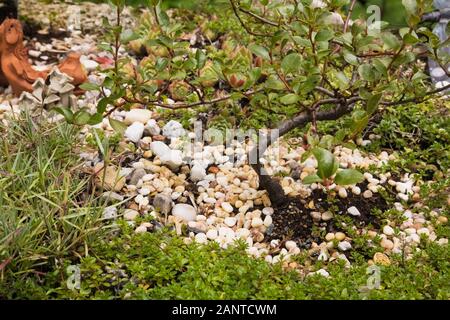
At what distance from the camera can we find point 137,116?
3414mm

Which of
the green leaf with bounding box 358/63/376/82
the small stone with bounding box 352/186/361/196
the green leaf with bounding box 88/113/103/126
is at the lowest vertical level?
the small stone with bounding box 352/186/361/196

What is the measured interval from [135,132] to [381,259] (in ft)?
4.61

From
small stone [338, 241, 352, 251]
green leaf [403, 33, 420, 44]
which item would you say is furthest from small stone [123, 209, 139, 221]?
green leaf [403, 33, 420, 44]

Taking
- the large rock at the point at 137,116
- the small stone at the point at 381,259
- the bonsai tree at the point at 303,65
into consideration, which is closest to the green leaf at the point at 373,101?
the bonsai tree at the point at 303,65

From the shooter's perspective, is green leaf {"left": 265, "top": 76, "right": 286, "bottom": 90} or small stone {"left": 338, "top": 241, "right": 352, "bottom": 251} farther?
small stone {"left": 338, "top": 241, "right": 352, "bottom": 251}

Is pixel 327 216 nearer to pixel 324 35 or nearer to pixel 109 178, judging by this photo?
pixel 324 35

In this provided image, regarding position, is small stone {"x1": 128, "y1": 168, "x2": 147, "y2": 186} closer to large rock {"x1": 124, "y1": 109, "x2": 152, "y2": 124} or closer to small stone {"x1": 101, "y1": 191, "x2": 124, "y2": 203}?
small stone {"x1": 101, "y1": 191, "x2": 124, "y2": 203}

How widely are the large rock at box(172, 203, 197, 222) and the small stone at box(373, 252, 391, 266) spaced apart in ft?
2.62

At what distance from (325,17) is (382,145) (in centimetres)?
121

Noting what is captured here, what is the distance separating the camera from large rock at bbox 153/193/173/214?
2830 millimetres

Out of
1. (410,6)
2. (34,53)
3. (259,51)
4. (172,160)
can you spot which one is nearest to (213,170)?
(172,160)

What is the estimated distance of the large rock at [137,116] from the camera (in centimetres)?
341
